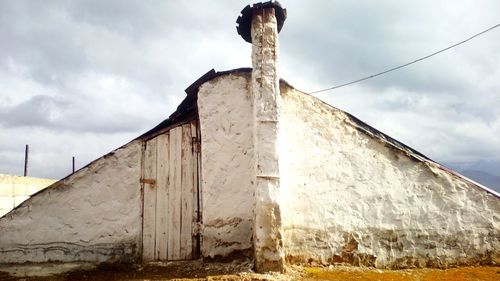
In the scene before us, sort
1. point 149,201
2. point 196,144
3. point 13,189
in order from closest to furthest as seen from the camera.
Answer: point 149,201 < point 196,144 < point 13,189

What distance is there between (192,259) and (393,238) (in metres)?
3.29

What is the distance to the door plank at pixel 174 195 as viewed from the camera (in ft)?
20.3

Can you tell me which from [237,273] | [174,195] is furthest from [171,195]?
[237,273]

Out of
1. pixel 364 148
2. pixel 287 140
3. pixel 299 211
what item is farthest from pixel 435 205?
pixel 287 140

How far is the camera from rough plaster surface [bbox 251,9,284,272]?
5.25 metres

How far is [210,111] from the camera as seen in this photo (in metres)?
6.37

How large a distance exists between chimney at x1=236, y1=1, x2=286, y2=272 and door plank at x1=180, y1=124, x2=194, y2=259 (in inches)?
52.5

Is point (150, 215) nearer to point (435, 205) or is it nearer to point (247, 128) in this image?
point (247, 128)

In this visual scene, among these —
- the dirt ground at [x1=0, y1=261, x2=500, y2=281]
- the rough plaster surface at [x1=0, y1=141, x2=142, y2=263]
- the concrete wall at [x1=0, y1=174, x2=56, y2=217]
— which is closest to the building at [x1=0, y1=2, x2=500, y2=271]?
the rough plaster surface at [x1=0, y1=141, x2=142, y2=263]

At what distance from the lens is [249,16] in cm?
606

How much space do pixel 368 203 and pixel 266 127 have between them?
2.17 meters

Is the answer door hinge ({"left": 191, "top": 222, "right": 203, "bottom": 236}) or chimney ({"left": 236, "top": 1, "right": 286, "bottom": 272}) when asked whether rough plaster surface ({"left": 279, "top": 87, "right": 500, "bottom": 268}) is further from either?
door hinge ({"left": 191, "top": 222, "right": 203, "bottom": 236})

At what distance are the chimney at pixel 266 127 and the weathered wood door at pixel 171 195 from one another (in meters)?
1.34

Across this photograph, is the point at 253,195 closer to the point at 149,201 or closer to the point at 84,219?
the point at 149,201
